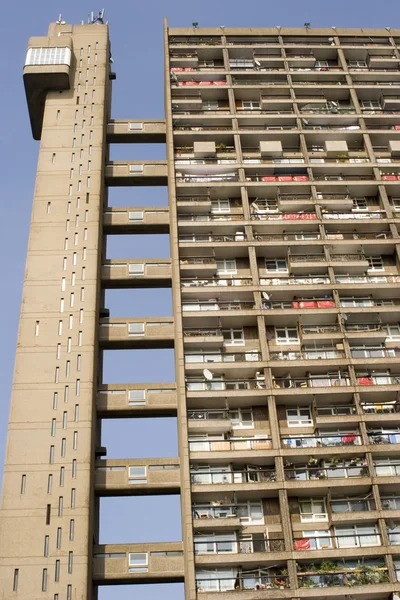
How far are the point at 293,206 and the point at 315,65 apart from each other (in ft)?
53.1

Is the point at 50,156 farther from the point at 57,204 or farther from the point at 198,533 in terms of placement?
the point at 198,533

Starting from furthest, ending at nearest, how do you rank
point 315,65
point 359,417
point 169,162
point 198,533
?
point 315,65, point 169,162, point 359,417, point 198,533

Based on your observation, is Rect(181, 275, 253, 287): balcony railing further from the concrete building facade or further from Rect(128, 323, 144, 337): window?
Rect(128, 323, 144, 337): window

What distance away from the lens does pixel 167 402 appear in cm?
4578

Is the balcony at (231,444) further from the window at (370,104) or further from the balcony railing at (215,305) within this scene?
the window at (370,104)

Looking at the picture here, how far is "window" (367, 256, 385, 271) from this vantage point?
51.8m

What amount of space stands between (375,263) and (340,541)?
63.1ft

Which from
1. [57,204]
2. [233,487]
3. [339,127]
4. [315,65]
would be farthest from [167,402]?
[315,65]

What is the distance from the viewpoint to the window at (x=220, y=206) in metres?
54.3

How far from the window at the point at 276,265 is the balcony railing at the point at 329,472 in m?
14.0

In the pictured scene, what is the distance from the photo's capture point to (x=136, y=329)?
160 feet

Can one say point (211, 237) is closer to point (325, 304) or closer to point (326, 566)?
point (325, 304)

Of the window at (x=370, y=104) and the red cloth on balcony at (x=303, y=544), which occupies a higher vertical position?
the window at (x=370, y=104)

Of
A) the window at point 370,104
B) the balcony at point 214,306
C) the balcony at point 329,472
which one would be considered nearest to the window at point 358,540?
the balcony at point 329,472
